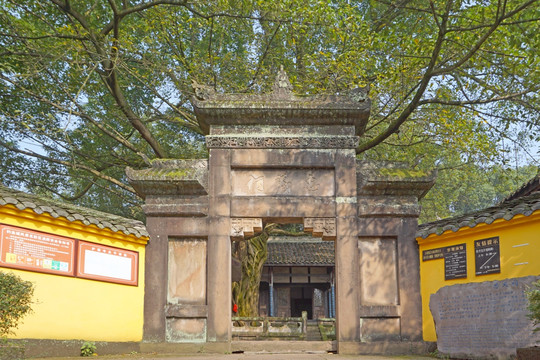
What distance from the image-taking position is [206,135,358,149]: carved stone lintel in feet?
35.5

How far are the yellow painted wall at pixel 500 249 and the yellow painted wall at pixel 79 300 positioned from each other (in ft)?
17.2

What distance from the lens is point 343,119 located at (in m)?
10.8

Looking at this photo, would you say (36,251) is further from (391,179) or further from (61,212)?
(391,179)

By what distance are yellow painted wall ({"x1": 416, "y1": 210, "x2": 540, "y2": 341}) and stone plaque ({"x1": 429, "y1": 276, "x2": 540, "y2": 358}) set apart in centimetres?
43

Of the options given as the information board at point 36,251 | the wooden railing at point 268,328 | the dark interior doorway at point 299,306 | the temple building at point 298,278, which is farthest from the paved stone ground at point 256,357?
the dark interior doorway at point 299,306

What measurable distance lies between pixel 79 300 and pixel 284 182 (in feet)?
13.8

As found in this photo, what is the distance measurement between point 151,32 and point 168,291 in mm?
8205

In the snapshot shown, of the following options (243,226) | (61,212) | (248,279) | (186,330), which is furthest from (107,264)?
(248,279)

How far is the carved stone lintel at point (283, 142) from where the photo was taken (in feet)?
35.5

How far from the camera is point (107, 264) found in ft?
32.8

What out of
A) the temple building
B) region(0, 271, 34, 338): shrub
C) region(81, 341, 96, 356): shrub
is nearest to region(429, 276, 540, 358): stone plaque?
region(81, 341, 96, 356): shrub

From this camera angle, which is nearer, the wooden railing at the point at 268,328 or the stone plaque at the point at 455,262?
the stone plaque at the point at 455,262

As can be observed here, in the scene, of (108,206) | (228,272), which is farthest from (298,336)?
(108,206)

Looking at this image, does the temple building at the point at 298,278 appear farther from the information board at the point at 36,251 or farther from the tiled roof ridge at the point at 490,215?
the information board at the point at 36,251
